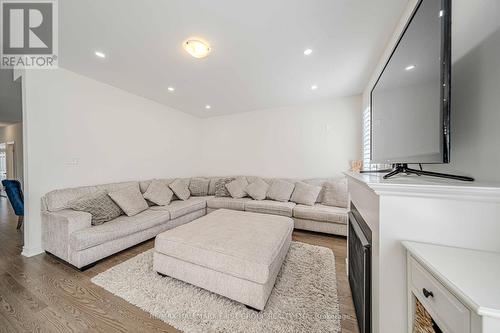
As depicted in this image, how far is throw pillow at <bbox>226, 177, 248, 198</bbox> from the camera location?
12.6 feet

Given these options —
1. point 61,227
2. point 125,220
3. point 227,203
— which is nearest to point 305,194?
point 227,203

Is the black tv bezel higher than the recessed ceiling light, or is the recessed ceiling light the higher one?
the recessed ceiling light

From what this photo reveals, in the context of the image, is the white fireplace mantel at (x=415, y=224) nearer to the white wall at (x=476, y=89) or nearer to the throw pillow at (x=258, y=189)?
the white wall at (x=476, y=89)

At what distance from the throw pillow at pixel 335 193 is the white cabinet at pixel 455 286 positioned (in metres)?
2.44

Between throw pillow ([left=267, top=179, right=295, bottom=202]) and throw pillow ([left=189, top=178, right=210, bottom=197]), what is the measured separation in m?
1.64

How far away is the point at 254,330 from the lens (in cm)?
123

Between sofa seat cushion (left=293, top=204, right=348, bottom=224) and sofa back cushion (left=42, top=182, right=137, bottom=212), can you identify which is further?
sofa seat cushion (left=293, top=204, right=348, bottom=224)

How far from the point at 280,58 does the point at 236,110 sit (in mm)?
2331

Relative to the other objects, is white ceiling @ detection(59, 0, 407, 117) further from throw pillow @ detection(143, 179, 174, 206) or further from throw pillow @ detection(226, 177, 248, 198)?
throw pillow @ detection(226, 177, 248, 198)

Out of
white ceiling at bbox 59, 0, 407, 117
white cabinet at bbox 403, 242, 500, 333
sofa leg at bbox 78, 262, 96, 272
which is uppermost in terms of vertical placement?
white ceiling at bbox 59, 0, 407, 117

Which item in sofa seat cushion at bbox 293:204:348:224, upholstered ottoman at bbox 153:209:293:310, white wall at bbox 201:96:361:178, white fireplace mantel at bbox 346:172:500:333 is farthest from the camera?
white wall at bbox 201:96:361:178

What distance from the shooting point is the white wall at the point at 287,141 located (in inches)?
142

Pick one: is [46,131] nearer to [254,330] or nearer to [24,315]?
[24,315]

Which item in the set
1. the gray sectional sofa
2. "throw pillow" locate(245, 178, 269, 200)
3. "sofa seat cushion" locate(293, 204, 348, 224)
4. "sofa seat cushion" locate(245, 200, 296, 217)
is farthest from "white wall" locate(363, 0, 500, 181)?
"throw pillow" locate(245, 178, 269, 200)
